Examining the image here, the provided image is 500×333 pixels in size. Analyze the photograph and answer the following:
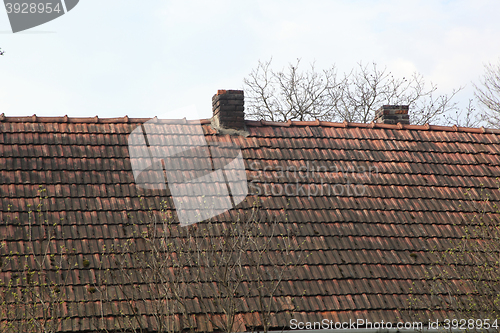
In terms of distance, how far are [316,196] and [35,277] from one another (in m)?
4.47

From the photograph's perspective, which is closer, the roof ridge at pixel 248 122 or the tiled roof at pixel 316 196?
the tiled roof at pixel 316 196

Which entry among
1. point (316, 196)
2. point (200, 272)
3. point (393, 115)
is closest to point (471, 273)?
point (316, 196)

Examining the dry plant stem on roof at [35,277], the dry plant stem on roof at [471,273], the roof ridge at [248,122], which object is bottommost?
the dry plant stem on roof at [471,273]

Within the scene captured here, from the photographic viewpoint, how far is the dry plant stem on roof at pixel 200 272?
20.3 ft

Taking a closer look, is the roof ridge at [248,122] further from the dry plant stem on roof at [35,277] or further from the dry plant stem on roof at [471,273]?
the dry plant stem on roof at [471,273]

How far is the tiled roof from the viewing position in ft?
22.9

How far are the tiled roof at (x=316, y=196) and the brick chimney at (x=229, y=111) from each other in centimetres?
25

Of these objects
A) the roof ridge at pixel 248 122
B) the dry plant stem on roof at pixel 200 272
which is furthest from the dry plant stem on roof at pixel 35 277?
the roof ridge at pixel 248 122

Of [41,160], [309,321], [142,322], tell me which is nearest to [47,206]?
[41,160]

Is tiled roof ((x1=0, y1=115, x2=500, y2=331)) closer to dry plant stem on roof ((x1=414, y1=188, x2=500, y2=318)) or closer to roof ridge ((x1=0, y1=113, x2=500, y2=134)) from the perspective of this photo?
roof ridge ((x1=0, y1=113, x2=500, y2=134))

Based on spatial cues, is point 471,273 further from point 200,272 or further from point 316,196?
point 200,272

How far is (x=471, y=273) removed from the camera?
7.61 meters

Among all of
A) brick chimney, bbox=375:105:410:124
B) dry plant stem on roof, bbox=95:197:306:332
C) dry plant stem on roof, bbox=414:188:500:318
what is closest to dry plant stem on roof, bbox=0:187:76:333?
dry plant stem on roof, bbox=95:197:306:332

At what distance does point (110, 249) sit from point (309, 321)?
2.89 meters
